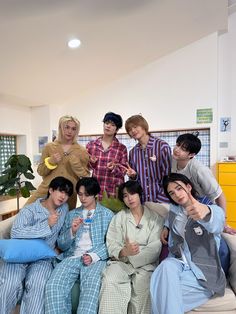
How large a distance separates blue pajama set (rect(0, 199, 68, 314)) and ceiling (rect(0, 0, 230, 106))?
1.96m

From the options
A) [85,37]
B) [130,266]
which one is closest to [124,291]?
[130,266]

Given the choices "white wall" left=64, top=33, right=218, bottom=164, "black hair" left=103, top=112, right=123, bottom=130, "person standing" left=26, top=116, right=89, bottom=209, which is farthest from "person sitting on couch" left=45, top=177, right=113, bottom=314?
"white wall" left=64, top=33, right=218, bottom=164

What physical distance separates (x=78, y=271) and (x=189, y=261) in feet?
2.43

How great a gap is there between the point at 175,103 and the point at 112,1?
206 cm

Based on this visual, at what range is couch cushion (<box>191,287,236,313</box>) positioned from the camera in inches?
56.1

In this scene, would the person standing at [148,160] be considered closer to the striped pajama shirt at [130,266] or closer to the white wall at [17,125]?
the striped pajama shirt at [130,266]

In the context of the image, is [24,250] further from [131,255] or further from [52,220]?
[131,255]

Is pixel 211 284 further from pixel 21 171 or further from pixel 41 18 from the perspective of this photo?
pixel 41 18

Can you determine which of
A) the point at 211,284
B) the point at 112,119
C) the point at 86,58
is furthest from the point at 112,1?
the point at 211,284

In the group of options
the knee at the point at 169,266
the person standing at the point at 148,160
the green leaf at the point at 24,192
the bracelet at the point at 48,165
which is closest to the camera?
the knee at the point at 169,266

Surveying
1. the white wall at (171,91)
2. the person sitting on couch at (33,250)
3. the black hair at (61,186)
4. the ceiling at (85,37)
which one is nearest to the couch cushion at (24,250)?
the person sitting on couch at (33,250)

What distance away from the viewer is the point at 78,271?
1.71 metres

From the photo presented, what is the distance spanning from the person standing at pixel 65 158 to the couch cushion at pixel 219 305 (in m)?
1.29

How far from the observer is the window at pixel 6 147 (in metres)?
4.45
